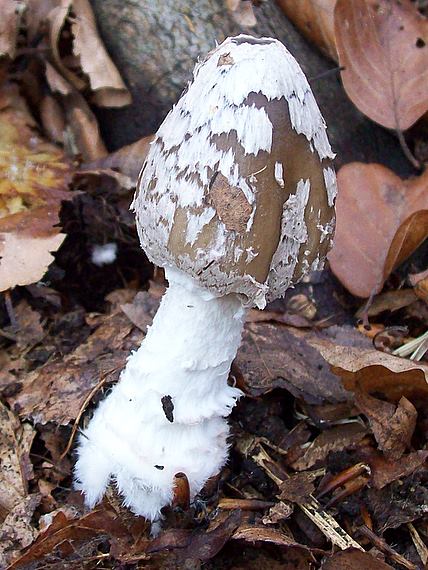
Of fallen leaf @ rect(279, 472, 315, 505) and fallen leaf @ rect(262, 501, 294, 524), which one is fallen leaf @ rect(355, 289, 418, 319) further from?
fallen leaf @ rect(262, 501, 294, 524)

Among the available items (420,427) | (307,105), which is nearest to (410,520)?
(420,427)

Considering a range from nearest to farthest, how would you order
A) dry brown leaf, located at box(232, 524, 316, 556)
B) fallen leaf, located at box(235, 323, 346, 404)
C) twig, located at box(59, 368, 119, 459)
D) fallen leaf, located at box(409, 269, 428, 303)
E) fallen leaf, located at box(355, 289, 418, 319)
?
dry brown leaf, located at box(232, 524, 316, 556) → twig, located at box(59, 368, 119, 459) → fallen leaf, located at box(235, 323, 346, 404) → fallen leaf, located at box(409, 269, 428, 303) → fallen leaf, located at box(355, 289, 418, 319)

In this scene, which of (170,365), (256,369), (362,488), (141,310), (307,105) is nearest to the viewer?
(307,105)

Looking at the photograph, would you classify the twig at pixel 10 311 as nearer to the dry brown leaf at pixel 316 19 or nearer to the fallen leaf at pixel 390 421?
the fallen leaf at pixel 390 421

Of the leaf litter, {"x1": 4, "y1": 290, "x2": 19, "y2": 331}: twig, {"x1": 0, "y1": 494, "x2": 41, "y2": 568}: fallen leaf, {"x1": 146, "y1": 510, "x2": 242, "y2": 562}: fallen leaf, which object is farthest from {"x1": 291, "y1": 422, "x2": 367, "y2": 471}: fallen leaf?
{"x1": 4, "y1": 290, "x2": 19, "y2": 331}: twig

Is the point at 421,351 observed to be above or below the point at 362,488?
above

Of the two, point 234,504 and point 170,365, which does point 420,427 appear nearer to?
point 234,504

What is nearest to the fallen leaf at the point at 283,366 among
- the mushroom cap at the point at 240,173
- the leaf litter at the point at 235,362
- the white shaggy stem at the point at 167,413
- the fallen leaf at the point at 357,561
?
the leaf litter at the point at 235,362

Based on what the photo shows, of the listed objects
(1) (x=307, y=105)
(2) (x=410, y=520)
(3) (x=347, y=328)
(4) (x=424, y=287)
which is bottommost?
(2) (x=410, y=520)
